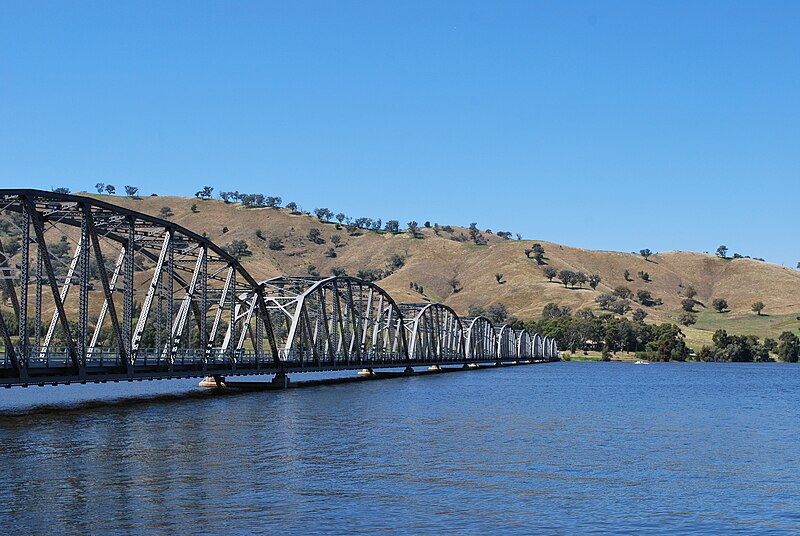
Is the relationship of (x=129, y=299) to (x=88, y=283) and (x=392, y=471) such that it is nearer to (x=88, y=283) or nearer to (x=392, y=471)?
(x=88, y=283)

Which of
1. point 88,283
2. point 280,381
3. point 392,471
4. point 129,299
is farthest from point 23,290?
point 280,381

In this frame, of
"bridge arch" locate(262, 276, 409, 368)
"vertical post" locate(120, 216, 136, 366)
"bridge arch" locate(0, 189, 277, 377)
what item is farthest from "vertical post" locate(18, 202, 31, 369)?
"bridge arch" locate(262, 276, 409, 368)

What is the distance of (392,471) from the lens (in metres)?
44.1

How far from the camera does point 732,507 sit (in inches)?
1455

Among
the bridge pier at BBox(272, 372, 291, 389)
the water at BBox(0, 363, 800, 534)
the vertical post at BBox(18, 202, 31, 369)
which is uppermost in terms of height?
the vertical post at BBox(18, 202, 31, 369)

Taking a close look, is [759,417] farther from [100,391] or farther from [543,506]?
[100,391]

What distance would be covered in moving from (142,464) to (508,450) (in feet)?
59.1

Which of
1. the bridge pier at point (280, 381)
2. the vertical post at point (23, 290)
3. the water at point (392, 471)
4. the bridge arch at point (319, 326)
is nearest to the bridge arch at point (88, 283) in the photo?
the vertical post at point (23, 290)

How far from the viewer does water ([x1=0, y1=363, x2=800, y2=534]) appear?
3341cm

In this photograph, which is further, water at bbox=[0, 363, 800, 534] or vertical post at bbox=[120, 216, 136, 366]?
vertical post at bbox=[120, 216, 136, 366]

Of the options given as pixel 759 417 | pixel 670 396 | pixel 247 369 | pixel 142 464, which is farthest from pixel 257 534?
pixel 670 396

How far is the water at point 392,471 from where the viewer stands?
110 feet

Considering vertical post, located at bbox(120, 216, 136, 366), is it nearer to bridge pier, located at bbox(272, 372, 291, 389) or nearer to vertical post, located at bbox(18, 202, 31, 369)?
vertical post, located at bbox(18, 202, 31, 369)

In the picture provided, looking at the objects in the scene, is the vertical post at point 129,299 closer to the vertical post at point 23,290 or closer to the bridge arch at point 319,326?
the vertical post at point 23,290
